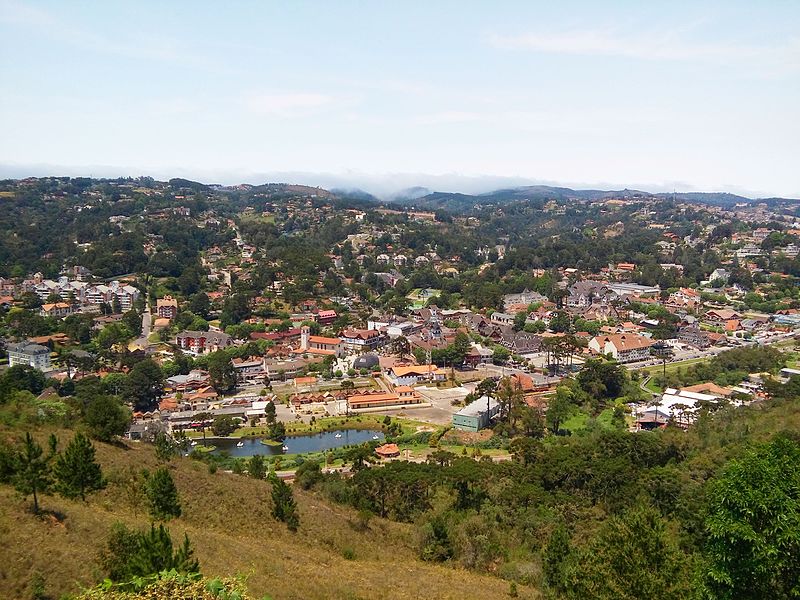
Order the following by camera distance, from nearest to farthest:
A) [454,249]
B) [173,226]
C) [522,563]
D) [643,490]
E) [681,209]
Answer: [522,563] < [643,490] < [173,226] < [454,249] < [681,209]

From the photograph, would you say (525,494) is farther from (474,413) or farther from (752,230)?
(752,230)

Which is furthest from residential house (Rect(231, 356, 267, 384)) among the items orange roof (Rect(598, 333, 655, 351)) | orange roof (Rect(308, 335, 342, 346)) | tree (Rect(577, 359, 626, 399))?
orange roof (Rect(598, 333, 655, 351))

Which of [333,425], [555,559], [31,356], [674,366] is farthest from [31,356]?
[674,366]

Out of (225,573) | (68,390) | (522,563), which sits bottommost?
(68,390)

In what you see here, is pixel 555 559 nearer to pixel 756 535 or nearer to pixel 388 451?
pixel 756 535

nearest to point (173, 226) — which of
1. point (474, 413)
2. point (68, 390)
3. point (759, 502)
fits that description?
point (68, 390)

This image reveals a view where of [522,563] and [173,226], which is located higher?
[173,226]

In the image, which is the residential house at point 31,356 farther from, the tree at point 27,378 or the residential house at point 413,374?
→ the residential house at point 413,374

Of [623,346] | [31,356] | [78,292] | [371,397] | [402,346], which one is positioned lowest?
[371,397]
